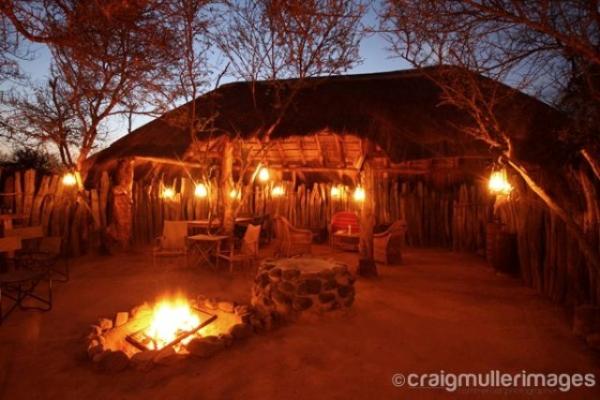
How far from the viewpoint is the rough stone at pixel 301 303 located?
4551 mm

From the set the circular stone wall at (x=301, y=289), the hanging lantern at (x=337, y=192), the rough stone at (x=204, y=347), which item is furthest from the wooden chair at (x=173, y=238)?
the hanging lantern at (x=337, y=192)

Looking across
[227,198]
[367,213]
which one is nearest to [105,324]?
[227,198]

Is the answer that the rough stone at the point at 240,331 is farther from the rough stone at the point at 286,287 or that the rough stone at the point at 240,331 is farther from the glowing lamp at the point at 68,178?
the glowing lamp at the point at 68,178

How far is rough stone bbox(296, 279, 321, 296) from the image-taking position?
15.1 ft

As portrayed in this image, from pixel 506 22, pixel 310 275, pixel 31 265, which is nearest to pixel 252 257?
pixel 310 275

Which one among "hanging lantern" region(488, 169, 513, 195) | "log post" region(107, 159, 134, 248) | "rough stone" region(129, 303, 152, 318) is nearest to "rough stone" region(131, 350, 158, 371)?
"rough stone" region(129, 303, 152, 318)

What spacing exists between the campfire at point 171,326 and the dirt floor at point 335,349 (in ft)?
1.57

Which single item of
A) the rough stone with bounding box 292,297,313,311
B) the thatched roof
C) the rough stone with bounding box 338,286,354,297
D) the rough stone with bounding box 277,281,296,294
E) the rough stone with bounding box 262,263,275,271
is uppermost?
the thatched roof

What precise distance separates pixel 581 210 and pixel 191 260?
6.94m

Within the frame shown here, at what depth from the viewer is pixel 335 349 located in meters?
3.76

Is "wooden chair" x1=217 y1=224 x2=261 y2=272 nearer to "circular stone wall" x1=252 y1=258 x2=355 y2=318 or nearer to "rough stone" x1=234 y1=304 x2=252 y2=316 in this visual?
"circular stone wall" x1=252 y1=258 x2=355 y2=318

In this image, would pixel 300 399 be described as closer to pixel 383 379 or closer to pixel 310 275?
pixel 383 379

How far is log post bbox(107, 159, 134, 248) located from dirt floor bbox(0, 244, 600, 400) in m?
2.99

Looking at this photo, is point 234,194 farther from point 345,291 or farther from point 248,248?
point 345,291
